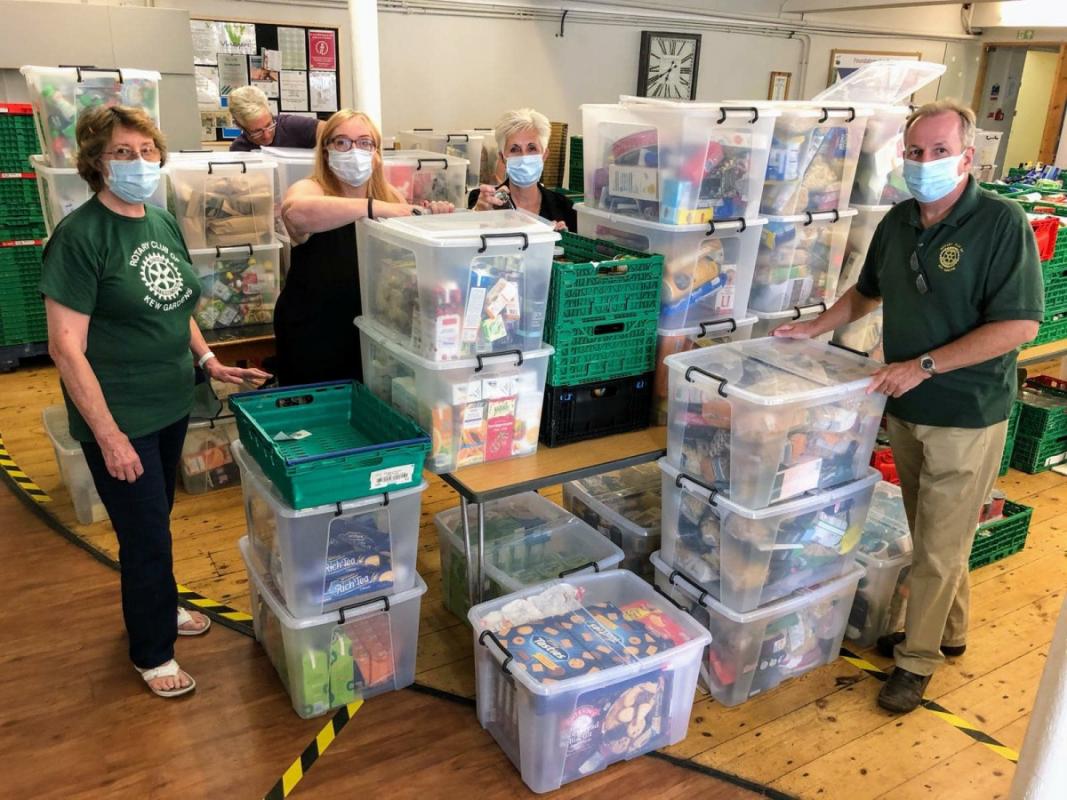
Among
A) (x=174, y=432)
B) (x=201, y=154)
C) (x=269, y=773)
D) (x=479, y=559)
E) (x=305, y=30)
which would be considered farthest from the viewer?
(x=305, y=30)

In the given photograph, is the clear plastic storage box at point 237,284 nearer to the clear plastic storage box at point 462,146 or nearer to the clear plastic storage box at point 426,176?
the clear plastic storage box at point 426,176

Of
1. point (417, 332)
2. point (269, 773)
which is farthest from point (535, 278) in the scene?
point (269, 773)

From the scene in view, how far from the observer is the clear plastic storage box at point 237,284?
3.68 m

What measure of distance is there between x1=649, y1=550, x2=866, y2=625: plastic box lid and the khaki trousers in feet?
0.68

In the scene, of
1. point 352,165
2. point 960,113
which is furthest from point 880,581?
point 352,165

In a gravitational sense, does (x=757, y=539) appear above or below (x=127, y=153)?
below

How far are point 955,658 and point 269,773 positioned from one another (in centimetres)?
221

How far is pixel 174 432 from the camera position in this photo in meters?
2.38

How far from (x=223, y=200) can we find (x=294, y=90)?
2.95 metres

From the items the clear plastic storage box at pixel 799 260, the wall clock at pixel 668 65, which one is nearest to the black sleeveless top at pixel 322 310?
the clear plastic storage box at pixel 799 260

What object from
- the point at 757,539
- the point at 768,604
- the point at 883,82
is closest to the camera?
the point at 757,539

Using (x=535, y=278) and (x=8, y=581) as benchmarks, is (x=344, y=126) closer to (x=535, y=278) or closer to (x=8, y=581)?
(x=535, y=278)

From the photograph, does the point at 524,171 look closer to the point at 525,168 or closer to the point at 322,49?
the point at 525,168

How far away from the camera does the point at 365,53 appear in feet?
15.8
